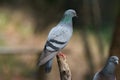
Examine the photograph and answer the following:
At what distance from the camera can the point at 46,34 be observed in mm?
9836

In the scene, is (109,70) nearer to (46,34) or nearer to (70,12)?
(70,12)

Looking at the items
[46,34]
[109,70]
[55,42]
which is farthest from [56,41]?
[46,34]

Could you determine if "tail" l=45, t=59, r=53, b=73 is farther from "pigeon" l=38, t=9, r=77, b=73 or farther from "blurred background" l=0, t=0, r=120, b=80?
"blurred background" l=0, t=0, r=120, b=80

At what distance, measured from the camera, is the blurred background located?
8.96 metres

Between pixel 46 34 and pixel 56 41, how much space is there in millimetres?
7144

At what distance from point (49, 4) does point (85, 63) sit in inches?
84.4

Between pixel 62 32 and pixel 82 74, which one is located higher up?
pixel 62 32

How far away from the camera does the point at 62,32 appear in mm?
2730

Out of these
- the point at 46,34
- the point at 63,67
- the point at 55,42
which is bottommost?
the point at 46,34

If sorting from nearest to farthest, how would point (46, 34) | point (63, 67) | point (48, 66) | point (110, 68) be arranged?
point (110, 68) → point (48, 66) → point (63, 67) → point (46, 34)

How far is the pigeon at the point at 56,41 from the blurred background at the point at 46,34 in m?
5.51

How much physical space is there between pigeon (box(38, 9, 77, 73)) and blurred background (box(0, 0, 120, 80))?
18.1ft

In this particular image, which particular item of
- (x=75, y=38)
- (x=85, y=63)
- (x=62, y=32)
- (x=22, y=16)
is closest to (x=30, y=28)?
(x=22, y=16)

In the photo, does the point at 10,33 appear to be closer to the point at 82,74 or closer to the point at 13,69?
the point at 13,69
